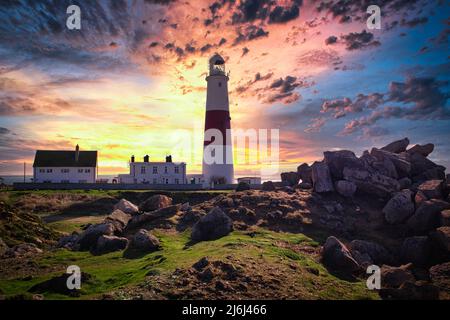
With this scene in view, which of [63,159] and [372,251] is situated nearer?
[372,251]

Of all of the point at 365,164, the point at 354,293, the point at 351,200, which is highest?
the point at 365,164

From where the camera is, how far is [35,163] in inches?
2808

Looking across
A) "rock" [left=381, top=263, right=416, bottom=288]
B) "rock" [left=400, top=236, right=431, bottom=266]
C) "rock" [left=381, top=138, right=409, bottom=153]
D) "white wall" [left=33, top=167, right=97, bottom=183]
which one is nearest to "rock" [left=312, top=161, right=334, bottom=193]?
"rock" [left=400, top=236, right=431, bottom=266]

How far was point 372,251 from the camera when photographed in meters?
26.4

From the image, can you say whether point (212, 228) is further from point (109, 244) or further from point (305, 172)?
point (305, 172)

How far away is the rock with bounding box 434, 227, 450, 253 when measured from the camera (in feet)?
82.1

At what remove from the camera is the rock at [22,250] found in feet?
84.9

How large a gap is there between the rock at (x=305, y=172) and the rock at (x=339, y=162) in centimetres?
449

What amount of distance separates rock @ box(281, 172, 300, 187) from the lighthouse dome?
20658 millimetres

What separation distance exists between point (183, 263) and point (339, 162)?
22885 mm

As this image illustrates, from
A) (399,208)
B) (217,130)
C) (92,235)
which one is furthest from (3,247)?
Result: (217,130)
